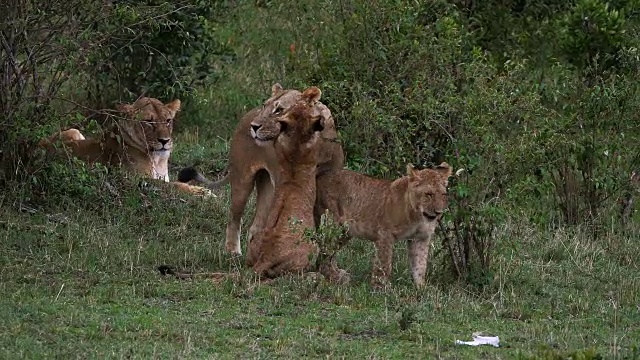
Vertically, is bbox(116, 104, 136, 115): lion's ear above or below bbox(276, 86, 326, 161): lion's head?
below


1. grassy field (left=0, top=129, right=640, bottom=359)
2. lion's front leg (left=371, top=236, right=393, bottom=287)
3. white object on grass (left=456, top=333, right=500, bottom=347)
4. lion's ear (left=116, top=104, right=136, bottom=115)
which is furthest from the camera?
lion's ear (left=116, top=104, right=136, bottom=115)

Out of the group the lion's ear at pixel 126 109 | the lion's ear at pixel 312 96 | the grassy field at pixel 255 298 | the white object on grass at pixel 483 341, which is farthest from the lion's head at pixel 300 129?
the lion's ear at pixel 126 109

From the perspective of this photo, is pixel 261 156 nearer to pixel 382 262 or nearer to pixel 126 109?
pixel 382 262

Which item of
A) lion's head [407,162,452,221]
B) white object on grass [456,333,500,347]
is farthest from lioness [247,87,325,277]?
white object on grass [456,333,500,347]

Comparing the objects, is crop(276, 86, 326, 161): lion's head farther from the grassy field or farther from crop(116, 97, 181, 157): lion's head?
crop(116, 97, 181, 157): lion's head

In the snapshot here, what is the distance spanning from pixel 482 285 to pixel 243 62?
29.4 feet

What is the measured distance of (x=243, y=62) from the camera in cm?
1884

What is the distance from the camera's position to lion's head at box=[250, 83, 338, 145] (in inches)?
425

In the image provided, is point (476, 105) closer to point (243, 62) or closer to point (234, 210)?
point (234, 210)

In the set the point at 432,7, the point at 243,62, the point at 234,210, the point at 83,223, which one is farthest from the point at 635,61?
the point at 243,62

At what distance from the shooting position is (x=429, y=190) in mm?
9938

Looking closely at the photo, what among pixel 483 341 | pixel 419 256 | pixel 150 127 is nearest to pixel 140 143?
pixel 150 127

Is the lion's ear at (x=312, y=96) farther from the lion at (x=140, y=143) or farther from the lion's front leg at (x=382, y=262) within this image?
the lion at (x=140, y=143)

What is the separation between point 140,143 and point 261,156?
250 cm
